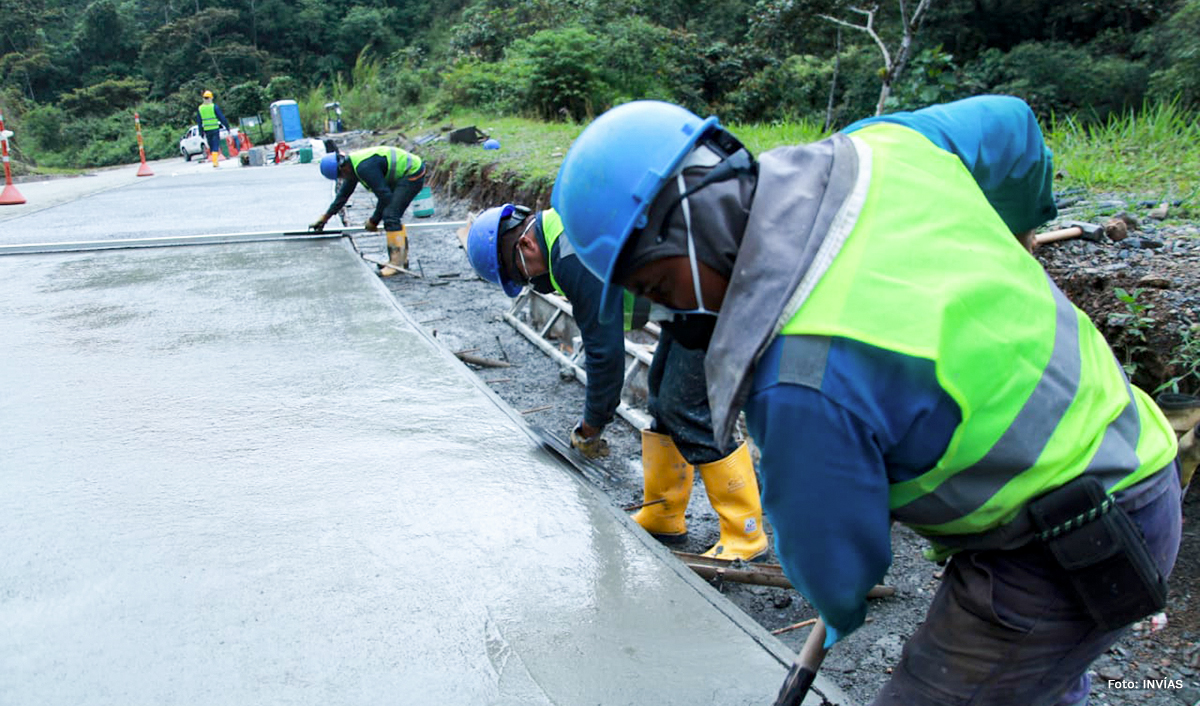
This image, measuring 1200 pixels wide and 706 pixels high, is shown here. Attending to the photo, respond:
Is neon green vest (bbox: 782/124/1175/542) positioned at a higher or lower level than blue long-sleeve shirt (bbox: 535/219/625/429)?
higher

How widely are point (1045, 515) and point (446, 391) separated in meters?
2.82

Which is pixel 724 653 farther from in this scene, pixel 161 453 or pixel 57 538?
pixel 161 453

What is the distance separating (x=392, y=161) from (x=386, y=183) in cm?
21

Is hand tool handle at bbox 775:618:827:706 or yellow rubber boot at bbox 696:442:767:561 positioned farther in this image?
yellow rubber boot at bbox 696:442:767:561

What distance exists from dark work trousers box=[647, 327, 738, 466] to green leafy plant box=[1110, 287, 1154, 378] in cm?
158

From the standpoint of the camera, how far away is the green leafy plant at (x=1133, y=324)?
303cm

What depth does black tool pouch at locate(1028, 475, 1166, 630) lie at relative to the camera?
3.76 feet

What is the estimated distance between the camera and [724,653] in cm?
199

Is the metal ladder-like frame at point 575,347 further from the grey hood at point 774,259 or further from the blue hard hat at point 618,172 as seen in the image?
the grey hood at point 774,259

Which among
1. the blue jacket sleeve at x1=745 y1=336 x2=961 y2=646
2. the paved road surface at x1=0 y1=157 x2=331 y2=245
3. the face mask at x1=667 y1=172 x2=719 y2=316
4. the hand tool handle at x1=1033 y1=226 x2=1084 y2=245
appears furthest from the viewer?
the paved road surface at x1=0 y1=157 x2=331 y2=245

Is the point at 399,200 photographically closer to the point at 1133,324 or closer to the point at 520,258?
the point at 520,258

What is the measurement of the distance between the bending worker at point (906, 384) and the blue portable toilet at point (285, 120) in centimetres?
2647

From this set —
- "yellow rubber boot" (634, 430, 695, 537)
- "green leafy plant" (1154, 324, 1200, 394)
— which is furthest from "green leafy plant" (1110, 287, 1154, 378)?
"yellow rubber boot" (634, 430, 695, 537)

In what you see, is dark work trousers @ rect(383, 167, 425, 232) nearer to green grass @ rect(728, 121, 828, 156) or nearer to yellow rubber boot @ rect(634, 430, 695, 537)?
green grass @ rect(728, 121, 828, 156)
